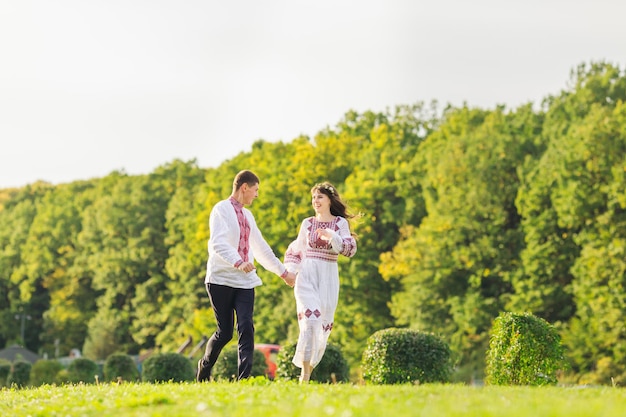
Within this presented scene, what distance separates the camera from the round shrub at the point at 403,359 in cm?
1712

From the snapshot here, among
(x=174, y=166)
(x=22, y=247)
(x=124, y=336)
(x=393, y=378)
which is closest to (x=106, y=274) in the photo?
(x=124, y=336)

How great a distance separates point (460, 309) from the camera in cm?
3788

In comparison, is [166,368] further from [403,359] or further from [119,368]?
[403,359]

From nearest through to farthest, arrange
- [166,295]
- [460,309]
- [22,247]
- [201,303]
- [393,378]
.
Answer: [393,378], [460,309], [201,303], [166,295], [22,247]

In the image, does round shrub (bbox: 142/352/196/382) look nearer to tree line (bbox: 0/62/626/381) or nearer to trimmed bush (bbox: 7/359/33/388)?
tree line (bbox: 0/62/626/381)

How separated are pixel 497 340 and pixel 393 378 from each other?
240cm

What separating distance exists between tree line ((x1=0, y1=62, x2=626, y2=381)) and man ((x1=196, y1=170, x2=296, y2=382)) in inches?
386

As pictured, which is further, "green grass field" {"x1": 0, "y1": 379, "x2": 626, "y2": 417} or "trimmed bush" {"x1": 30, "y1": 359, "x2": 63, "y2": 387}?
"trimmed bush" {"x1": 30, "y1": 359, "x2": 63, "y2": 387}

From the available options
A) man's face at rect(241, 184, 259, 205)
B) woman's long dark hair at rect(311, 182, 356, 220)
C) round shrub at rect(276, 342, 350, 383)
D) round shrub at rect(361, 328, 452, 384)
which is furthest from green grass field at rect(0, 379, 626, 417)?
round shrub at rect(276, 342, 350, 383)

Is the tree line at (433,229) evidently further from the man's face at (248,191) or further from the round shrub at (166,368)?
the man's face at (248,191)

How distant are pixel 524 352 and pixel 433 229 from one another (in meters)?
24.9

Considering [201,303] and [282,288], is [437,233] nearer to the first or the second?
[282,288]

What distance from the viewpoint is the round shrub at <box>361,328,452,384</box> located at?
56.2ft

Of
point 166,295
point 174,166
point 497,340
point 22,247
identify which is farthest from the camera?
point 22,247
